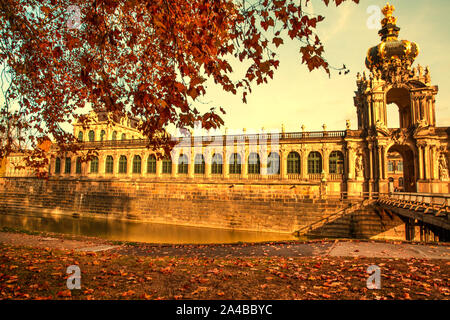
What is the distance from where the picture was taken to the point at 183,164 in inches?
1257

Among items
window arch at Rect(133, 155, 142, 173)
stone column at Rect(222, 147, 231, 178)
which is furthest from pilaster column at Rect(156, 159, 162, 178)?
stone column at Rect(222, 147, 231, 178)

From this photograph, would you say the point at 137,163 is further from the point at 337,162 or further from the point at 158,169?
the point at 337,162

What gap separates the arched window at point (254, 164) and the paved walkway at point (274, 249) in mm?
19127

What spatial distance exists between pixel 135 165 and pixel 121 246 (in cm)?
2562

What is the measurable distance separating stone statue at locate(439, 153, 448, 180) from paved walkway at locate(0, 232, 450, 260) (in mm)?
20026

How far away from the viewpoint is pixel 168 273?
5.87m

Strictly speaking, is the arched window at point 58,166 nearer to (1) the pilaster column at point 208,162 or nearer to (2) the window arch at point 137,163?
(2) the window arch at point 137,163

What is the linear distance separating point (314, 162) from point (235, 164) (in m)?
8.50

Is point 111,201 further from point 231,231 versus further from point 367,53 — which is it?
point 367,53

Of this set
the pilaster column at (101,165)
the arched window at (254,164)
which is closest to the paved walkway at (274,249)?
the arched window at (254,164)

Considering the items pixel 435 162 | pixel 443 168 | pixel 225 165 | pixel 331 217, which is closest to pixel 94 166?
pixel 225 165

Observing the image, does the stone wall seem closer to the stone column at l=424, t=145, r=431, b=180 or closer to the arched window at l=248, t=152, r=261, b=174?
the arched window at l=248, t=152, r=261, b=174

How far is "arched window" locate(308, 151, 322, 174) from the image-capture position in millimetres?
28231
